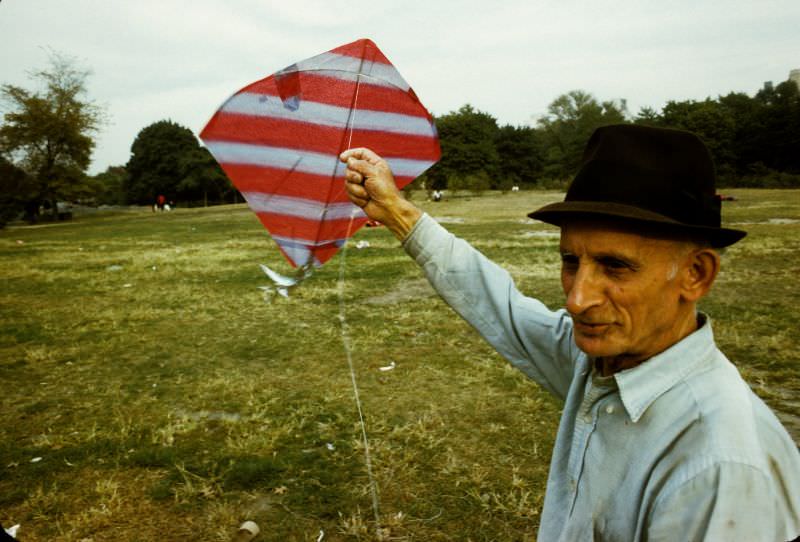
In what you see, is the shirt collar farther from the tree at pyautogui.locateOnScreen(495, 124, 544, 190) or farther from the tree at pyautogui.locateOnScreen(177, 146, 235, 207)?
the tree at pyautogui.locateOnScreen(495, 124, 544, 190)

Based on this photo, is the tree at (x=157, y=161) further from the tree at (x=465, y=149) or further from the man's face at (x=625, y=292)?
the man's face at (x=625, y=292)

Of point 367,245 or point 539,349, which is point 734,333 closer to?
point 539,349

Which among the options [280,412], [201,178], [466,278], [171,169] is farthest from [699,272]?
[171,169]

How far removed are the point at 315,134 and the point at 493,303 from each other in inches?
37.8

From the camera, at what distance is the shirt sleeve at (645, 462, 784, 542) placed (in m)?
1.00

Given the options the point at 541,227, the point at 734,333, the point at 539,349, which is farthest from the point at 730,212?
the point at 539,349

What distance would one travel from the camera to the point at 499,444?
3904mm

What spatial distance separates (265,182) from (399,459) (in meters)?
2.36

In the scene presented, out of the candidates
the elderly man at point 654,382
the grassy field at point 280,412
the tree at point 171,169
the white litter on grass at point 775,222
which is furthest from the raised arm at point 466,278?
the tree at point 171,169

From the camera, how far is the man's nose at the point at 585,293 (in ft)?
4.41

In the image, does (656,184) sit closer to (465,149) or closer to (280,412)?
(280,412)

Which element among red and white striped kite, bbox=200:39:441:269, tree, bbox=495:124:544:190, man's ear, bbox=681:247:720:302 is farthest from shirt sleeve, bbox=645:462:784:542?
tree, bbox=495:124:544:190

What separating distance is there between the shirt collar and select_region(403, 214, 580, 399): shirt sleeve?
436 mm

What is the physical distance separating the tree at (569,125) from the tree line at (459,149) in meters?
0.14
